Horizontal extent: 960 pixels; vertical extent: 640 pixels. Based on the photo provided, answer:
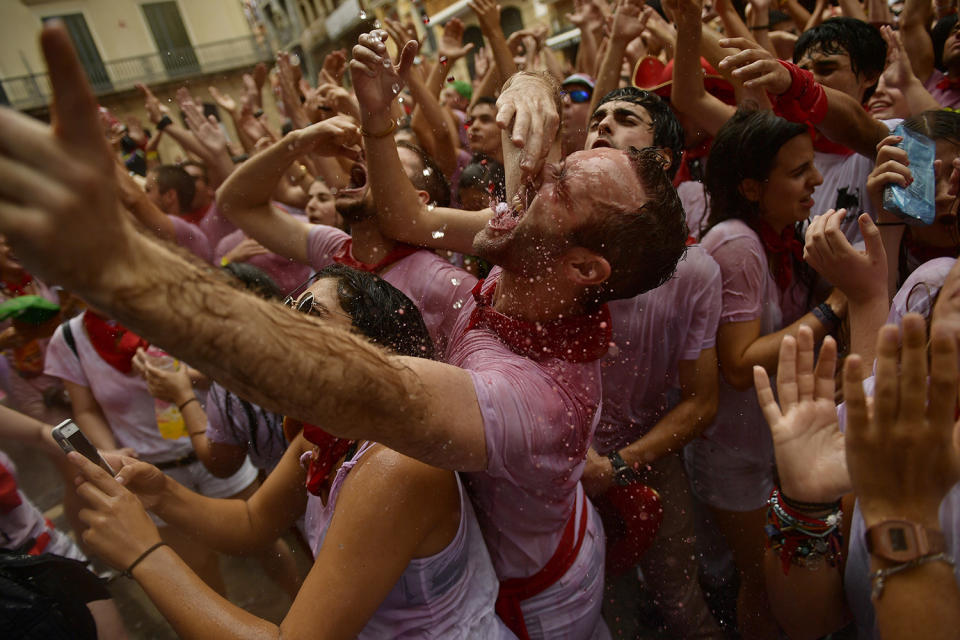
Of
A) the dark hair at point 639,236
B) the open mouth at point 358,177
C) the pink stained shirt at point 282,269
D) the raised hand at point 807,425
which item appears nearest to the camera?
the raised hand at point 807,425

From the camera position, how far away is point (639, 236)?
5.21ft

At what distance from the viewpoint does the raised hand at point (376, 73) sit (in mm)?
2135

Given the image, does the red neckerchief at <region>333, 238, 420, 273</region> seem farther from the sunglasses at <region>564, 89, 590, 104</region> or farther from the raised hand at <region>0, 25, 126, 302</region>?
the sunglasses at <region>564, 89, 590, 104</region>

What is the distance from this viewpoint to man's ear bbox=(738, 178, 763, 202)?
2355 millimetres

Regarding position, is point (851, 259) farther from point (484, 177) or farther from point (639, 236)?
point (484, 177)

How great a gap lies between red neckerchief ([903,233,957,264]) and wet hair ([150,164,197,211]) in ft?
17.9

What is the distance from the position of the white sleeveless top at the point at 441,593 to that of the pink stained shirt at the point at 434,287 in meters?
0.97

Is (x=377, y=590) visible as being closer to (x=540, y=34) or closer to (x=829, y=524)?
(x=829, y=524)

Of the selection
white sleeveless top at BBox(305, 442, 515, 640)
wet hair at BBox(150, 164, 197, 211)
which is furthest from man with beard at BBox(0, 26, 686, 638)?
wet hair at BBox(150, 164, 197, 211)

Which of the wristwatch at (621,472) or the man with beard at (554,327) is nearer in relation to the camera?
the man with beard at (554,327)

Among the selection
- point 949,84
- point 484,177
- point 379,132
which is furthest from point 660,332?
point 949,84

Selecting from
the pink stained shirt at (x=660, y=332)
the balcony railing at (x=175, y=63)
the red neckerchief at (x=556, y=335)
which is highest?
the balcony railing at (x=175, y=63)

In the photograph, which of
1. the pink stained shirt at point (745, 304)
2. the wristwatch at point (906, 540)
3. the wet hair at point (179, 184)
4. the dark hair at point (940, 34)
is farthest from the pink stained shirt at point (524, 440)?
the dark hair at point (940, 34)

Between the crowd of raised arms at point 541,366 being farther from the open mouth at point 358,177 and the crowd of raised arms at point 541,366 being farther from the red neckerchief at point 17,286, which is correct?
the red neckerchief at point 17,286
